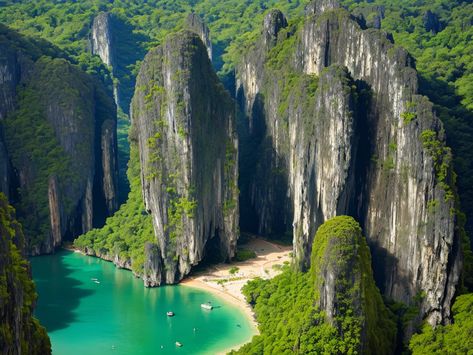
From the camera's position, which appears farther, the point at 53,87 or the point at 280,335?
the point at 53,87

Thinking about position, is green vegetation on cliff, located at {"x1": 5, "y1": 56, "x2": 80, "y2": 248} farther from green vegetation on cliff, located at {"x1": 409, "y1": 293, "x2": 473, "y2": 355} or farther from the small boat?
green vegetation on cliff, located at {"x1": 409, "y1": 293, "x2": 473, "y2": 355}

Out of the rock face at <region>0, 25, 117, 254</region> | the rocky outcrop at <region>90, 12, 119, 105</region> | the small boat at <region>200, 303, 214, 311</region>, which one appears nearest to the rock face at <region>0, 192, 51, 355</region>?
the small boat at <region>200, 303, 214, 311</region>

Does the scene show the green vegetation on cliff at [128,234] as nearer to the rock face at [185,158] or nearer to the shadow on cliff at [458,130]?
the rock face at [185,158]

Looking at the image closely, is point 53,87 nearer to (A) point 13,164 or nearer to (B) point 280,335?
(A) point 13,164

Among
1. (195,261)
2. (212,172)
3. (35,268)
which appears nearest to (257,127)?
(212,172)

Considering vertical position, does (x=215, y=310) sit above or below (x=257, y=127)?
below

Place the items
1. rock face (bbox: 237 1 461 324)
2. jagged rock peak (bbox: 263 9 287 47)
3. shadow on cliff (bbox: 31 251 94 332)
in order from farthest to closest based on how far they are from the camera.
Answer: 1. jagged rock peak (bbox: 263 9 287 47)
2. shadow on cliff (bbox: 31 251 94 332)
3. rock face (bbox: 237 1 461 324)

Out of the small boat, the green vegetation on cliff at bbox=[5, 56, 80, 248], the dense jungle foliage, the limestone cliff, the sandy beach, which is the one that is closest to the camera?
the dense jungle foliage
